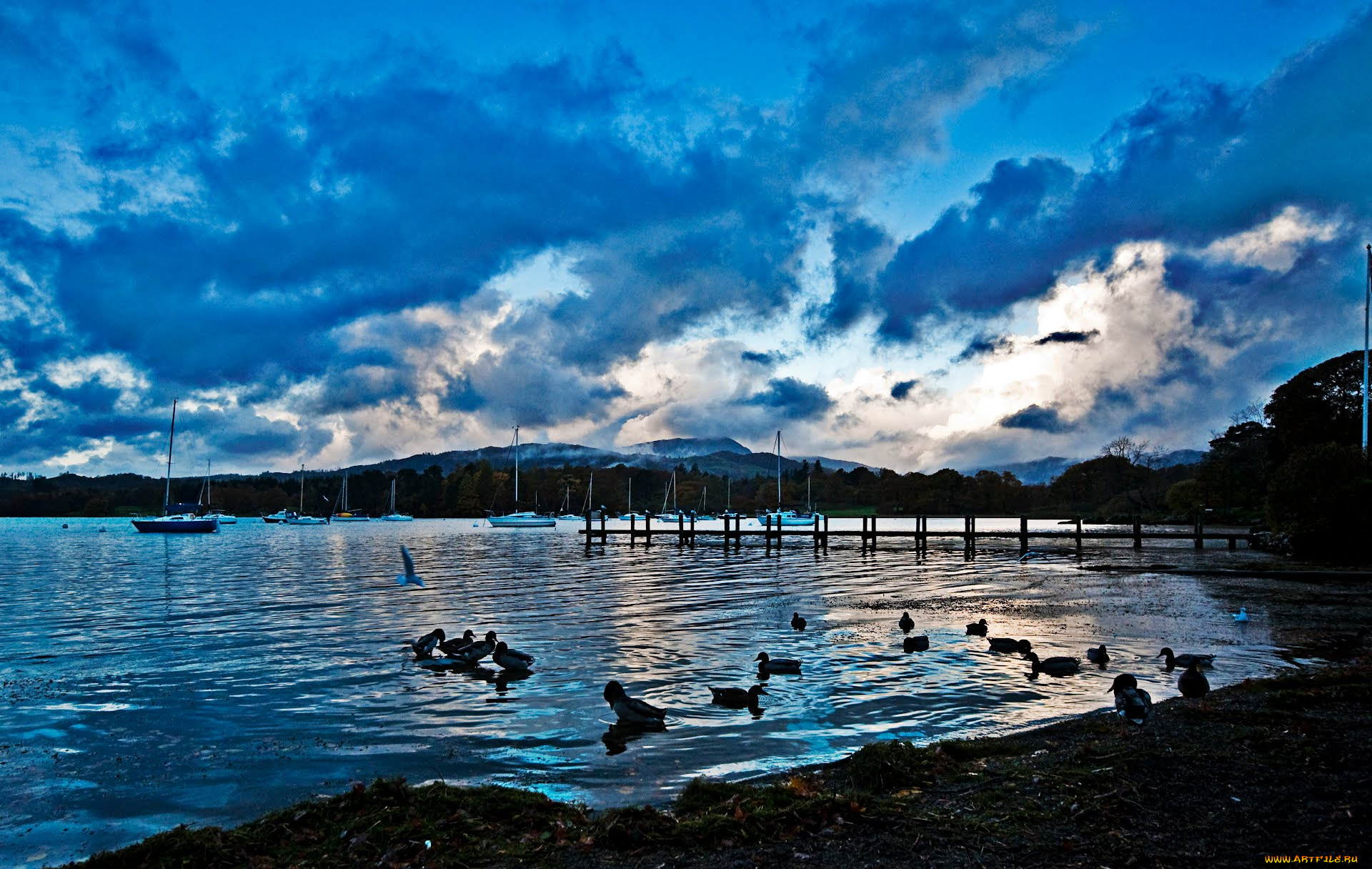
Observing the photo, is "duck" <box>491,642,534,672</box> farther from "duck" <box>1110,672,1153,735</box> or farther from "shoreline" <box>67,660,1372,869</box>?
"duck" <box>1110,672,1153,735</box>

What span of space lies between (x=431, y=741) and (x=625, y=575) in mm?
28562

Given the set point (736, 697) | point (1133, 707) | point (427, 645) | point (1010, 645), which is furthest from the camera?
point (427, 645)

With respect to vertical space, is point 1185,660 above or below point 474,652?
above

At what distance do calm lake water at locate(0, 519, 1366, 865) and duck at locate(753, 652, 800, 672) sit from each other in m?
0.25

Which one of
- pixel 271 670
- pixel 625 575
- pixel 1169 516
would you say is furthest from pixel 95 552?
pixel 1169 516

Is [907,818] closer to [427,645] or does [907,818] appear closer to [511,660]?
[511,660]

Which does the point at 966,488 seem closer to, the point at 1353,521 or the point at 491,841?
the point at 1353,521

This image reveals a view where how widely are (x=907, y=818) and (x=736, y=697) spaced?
19.7 feet

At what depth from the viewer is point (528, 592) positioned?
31.3 m

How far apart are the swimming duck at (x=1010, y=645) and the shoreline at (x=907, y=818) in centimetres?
770

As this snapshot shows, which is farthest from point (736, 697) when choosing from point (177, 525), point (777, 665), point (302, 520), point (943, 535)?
point (302, 520)

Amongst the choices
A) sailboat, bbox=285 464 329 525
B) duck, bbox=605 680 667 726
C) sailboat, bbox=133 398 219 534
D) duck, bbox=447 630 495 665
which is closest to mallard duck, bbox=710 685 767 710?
duck, bbox=605 680 667 726

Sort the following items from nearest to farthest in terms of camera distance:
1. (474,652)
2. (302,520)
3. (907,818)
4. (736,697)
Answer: (907,818) < (736,697) < (474,652) < (302,520)

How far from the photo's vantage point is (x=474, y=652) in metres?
16.1
